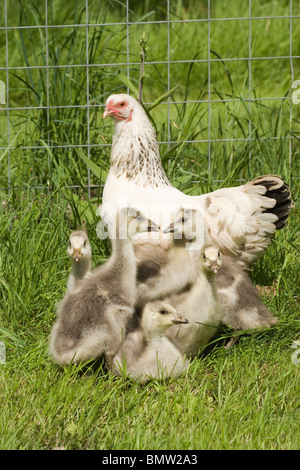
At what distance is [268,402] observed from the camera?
11.6 ft

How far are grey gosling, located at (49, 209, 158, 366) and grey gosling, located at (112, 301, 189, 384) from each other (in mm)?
61

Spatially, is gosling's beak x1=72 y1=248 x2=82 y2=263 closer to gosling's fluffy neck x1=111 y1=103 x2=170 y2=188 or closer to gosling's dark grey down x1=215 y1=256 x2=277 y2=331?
gosling's dark grey down x1=215 y1=256 x2=277 y2=331

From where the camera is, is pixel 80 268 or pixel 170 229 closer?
pixel 80 268

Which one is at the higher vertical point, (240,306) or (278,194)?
(278,194)

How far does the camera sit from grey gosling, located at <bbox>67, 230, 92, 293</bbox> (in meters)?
3.79

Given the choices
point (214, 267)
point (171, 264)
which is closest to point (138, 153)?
point (171, 264)

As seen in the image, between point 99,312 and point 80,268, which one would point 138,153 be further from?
point 99,312

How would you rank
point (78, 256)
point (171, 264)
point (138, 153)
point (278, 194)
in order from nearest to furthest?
point (78, 256)
point (171, 264)
point (278, 194)
point (138, 153)

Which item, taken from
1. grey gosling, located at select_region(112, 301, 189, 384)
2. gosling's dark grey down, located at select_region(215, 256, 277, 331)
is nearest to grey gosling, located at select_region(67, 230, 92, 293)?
grey gosling, located at select_region(112, 301, 189, 384)

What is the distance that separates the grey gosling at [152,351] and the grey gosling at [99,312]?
61mm

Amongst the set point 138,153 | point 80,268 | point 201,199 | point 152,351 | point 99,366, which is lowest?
point 99,366

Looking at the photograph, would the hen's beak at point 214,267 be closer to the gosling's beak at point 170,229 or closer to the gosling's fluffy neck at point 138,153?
the gosling's beak at point 170,229

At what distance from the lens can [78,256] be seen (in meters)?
3.77

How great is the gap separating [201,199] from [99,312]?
3.50ft
